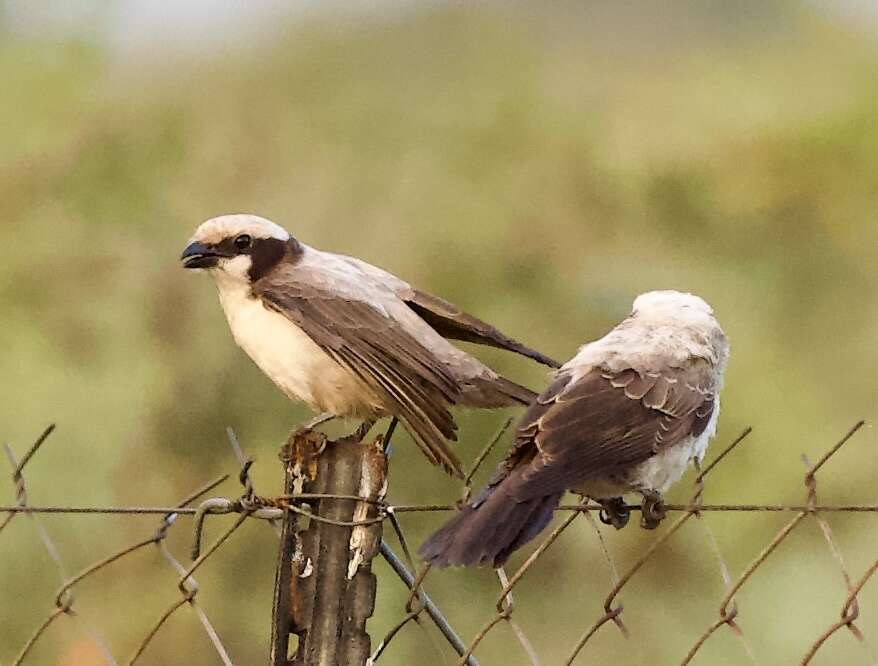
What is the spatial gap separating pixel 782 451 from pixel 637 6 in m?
0.86

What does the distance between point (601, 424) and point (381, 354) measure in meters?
0.27

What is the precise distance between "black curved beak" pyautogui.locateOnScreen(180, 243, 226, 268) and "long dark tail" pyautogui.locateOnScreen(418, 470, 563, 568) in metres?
0.55

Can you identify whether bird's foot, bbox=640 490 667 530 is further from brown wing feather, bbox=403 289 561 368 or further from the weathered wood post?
the weathered wood post

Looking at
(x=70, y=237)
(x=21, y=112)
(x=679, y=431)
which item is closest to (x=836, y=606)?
(x=679, y=431)

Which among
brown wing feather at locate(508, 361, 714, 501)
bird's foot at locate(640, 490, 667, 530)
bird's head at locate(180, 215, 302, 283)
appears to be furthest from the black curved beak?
bird's foot at locate(640, 490, 667, 530)

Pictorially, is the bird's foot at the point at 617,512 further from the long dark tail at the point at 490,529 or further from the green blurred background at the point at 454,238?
the green blurred background at the point at 454,238

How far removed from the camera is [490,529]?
1.01m

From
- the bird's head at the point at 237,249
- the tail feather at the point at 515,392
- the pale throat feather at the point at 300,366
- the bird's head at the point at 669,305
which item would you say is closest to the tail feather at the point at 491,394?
the tail feather at the point at 515,392

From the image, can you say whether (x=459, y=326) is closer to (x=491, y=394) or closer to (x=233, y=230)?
(x=491, y=394)

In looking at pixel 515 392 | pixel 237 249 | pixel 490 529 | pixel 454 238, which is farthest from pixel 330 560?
pixel 454 238

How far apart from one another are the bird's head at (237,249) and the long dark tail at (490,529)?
0.52m

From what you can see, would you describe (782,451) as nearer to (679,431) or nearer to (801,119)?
(801,119)

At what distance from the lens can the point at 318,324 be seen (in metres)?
1.41

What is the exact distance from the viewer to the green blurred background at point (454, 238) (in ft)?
6.74
